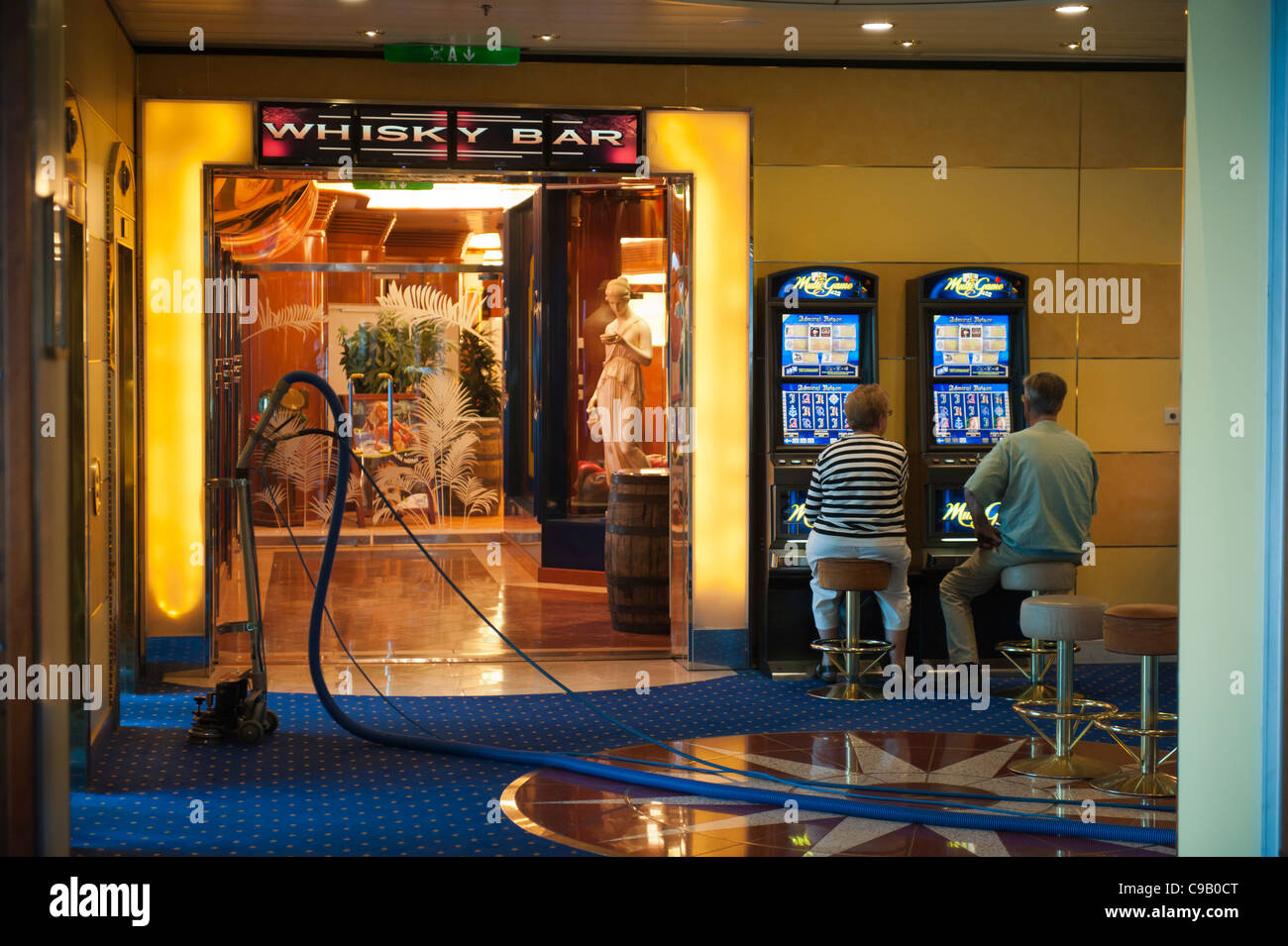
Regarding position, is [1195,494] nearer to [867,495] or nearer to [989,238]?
[867,495]

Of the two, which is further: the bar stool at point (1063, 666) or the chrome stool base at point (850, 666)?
the chrome stool base at point (850, 666)

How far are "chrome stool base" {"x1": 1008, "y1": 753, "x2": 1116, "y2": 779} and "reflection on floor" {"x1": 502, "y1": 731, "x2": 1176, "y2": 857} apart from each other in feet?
0.18

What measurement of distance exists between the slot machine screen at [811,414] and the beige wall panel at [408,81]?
178cm

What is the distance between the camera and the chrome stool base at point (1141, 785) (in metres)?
4.76

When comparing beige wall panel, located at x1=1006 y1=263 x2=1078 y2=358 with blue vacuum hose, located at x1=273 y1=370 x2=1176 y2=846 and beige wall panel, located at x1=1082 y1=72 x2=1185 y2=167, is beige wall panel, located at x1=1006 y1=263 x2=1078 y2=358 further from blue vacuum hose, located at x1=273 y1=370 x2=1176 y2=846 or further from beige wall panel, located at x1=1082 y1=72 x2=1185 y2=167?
blue vacuum hose, located at x1=273 y1=370 x2=1176 y2=846

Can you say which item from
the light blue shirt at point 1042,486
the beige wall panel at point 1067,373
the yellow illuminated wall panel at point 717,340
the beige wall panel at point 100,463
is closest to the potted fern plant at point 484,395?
the yellow illuminated wall panel at point 717,340

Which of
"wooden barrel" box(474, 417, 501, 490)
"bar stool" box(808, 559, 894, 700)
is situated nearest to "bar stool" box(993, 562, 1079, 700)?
"bar stool" box(808, 559, 894, 700)

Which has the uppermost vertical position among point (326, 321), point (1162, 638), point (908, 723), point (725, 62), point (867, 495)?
point (725, 62)

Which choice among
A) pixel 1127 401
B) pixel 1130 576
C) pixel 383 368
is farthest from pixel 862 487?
pixel 383 368

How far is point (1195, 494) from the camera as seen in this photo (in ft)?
9.34

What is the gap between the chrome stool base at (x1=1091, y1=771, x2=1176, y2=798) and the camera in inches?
187

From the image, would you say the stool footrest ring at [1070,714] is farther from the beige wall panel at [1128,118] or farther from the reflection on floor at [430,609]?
the beige wall panel at [1128,118]

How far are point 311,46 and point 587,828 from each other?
189 inches
